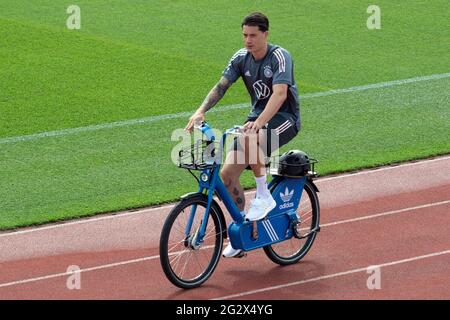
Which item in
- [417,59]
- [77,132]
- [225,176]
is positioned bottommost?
[225,176]

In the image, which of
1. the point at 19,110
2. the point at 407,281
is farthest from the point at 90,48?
the point at 407,281

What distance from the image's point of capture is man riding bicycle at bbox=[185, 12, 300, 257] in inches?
388

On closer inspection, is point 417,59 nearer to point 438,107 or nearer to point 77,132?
point 438,107

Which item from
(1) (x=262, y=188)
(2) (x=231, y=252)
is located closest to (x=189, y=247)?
(2) (x=231, y=252)

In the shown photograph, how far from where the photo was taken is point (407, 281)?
9.95 metres

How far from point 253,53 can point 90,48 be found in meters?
9.35

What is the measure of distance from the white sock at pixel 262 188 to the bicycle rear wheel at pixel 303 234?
1.77 ft

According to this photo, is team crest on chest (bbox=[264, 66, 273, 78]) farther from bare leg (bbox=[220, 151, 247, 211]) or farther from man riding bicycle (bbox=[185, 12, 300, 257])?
bare leg (bbox=[220, 151, 247, 211])

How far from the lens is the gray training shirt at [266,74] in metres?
9.90

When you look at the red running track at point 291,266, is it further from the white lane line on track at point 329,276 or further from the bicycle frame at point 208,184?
the bicycle frame at point 208,184

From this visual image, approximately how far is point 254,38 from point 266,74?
0.33m

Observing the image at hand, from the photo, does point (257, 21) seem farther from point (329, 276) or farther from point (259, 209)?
point (329, 276)

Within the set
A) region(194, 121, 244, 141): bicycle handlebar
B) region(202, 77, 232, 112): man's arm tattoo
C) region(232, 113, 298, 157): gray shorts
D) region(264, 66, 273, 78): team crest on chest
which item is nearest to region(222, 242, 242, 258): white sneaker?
region(232, 113, 298, 157): gray shorts

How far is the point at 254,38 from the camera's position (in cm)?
989
